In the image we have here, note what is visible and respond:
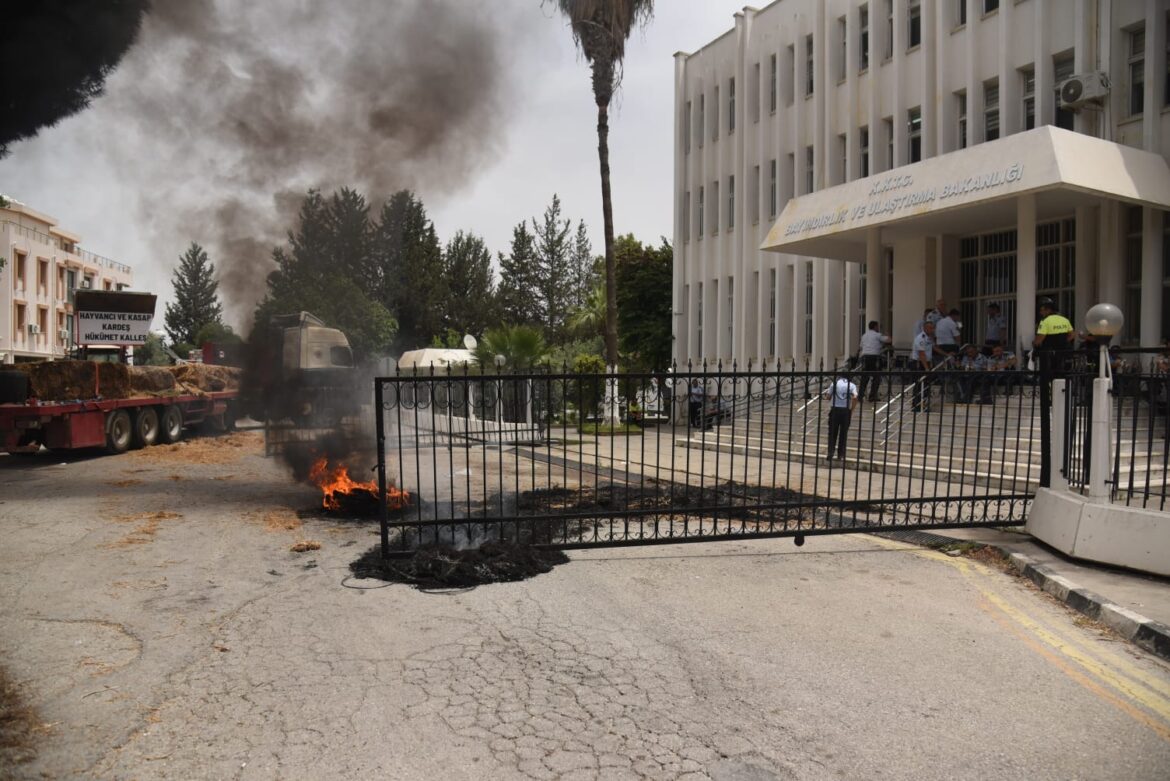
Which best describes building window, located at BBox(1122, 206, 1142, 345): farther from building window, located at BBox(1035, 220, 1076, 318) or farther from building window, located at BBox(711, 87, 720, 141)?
building window, located at BBox(711, 87, 720, 141)

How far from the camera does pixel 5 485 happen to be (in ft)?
37.6

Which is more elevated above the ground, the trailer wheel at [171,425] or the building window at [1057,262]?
the building window at [1057,262]

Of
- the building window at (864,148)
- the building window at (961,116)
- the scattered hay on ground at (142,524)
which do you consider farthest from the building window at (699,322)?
the scattered hay on ground at (142,524)

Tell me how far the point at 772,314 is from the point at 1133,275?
36.8ft

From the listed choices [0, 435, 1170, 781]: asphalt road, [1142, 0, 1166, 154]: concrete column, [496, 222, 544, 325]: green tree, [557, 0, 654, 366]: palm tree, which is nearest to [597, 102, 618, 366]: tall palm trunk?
[557, 0, 654, 366]: palm tree

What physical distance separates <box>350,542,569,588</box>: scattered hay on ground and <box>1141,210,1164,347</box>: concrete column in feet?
45.5

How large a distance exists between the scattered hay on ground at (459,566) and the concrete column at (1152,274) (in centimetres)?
1386

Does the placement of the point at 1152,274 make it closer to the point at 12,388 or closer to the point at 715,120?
the point at 715,120

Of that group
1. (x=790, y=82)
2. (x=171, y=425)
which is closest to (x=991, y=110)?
(x=790, y=82)

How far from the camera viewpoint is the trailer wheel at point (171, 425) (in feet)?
56.9

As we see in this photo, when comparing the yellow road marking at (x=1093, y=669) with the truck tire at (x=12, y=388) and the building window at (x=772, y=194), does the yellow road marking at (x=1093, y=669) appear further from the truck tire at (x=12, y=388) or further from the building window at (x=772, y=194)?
the building window at (x=772, y=194)

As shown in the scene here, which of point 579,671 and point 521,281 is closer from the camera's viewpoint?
point 579,671

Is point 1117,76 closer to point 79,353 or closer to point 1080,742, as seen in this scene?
point 1080,742

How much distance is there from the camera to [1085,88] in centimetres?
1582
